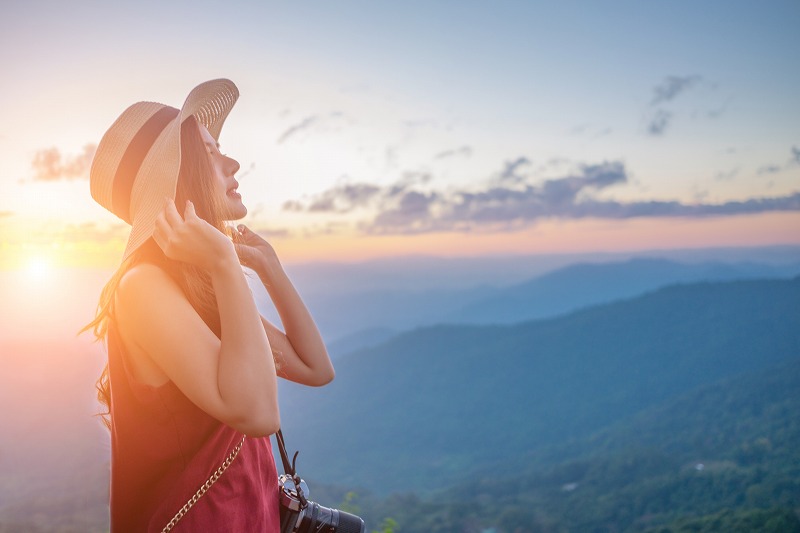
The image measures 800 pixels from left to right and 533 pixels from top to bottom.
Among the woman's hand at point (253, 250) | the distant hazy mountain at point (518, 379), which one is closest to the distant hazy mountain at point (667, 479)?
the distant hazy mountain at point (518, 379)

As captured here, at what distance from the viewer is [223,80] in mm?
1797

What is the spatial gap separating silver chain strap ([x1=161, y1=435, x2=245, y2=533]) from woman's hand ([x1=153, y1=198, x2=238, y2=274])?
0.44m

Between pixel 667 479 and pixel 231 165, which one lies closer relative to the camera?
pixel 231 165

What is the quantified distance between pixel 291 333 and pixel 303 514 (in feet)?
1.91

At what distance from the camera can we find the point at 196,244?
1.31 metres

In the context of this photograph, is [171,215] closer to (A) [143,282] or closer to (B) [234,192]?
(A) [143,282]

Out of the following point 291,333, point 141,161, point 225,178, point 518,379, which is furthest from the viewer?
point 518,379

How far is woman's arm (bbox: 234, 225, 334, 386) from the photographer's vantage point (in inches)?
81.0

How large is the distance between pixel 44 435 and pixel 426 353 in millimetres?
110791

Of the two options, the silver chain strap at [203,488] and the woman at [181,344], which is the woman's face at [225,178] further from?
the silver chain strap at [203,488]

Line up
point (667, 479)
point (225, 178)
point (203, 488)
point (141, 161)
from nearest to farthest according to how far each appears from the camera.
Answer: point (203, 488) < point (141, 161) < point (225, 178) < point (667, 479)

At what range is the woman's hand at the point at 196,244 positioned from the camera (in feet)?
4.28

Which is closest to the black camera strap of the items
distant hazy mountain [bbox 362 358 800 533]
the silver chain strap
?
the silver chain strap

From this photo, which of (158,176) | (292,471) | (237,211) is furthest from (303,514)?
(158,176)
